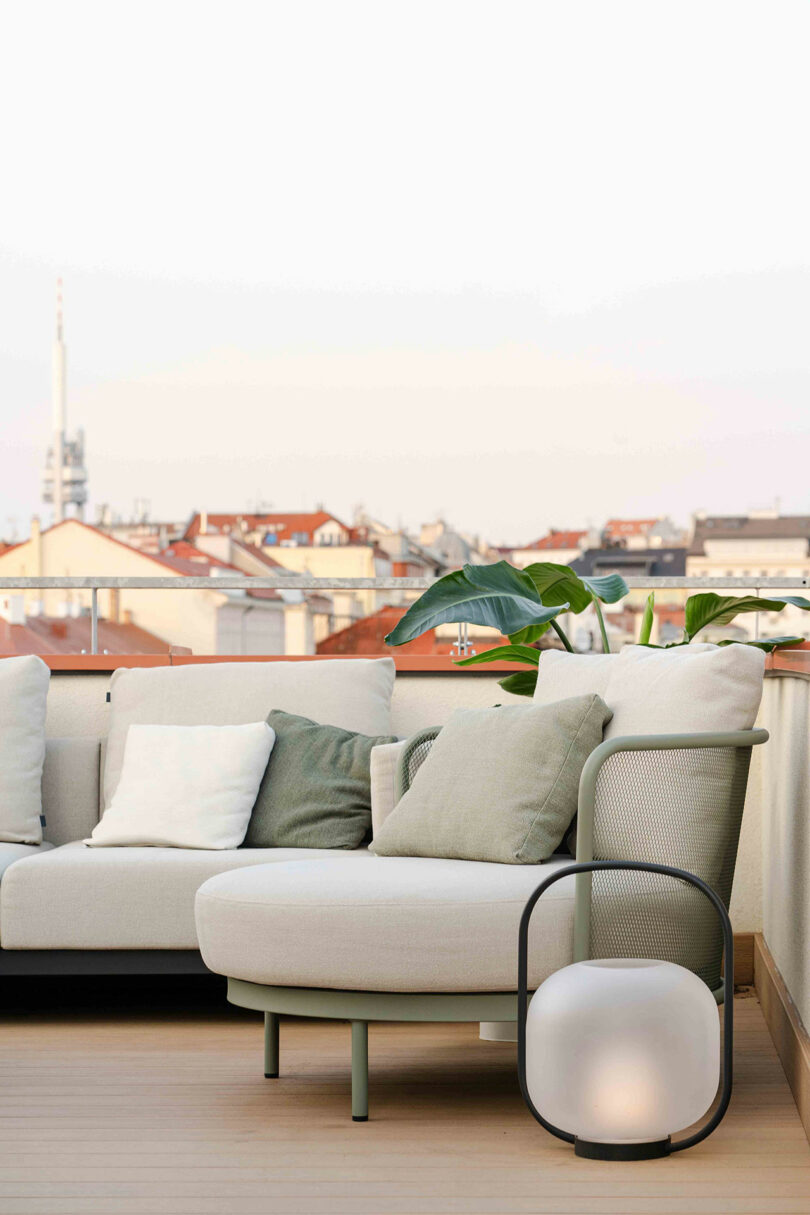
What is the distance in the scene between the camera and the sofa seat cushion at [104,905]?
3258mm

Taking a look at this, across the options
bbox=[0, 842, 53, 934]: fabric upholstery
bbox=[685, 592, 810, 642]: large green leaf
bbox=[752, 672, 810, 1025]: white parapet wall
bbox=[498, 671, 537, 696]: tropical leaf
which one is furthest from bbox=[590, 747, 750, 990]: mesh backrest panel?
bbox=[0, 842, 53, 934]: fabric upholstery

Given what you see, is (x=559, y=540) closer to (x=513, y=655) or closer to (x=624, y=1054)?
(x=513, y=655)

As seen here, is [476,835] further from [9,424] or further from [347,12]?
[9,424]

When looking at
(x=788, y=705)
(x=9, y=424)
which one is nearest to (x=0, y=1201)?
(x=788, y=705)

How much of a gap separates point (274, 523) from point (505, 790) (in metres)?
40.9

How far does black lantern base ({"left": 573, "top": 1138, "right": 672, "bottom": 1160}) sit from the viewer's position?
7.34 feet

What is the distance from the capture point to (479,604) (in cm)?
326

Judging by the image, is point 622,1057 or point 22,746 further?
point 22,746

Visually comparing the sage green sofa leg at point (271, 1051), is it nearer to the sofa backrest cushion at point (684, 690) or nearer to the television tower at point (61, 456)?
the sofa backrest cushion at point (684, 690)

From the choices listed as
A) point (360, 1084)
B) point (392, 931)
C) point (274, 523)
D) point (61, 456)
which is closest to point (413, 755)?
point (392, 931)

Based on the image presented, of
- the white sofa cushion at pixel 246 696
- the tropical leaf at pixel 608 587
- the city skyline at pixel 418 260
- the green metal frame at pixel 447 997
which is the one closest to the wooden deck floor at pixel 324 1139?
the green metal frame at pixel 447 997

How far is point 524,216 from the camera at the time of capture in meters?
40.5

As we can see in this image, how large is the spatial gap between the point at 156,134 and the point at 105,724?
37.4 m

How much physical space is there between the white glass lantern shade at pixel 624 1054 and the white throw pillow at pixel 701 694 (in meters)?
0.60
